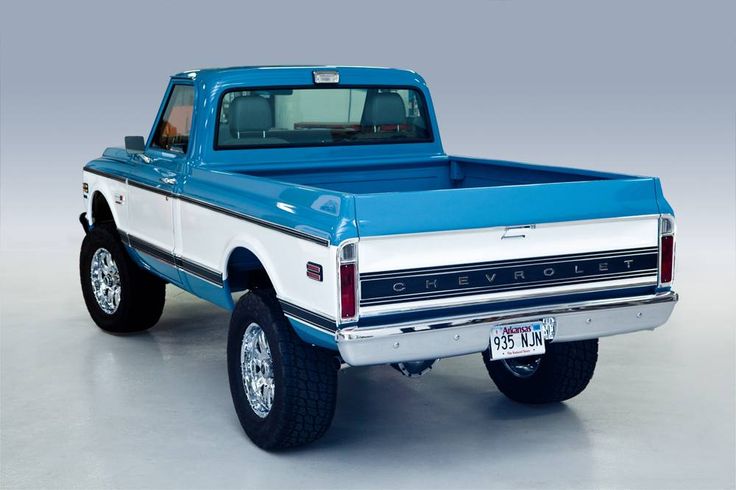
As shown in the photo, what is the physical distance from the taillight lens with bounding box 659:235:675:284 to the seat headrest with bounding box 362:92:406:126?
89.4 inches

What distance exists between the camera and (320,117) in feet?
22.9

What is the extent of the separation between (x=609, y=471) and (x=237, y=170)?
2.73 meters

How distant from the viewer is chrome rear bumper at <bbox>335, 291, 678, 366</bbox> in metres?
4.79

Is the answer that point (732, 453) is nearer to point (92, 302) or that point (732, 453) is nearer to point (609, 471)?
point (609, 471)

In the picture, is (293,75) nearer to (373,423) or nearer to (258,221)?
(258,221)

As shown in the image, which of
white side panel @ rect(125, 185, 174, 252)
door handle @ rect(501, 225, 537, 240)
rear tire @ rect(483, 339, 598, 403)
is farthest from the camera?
white side panel @ rect(125, 185, 174, 252)

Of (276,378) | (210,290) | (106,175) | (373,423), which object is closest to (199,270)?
(210,290)

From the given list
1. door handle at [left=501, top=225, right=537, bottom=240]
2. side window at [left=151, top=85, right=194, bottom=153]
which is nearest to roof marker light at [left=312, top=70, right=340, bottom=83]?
side window at [left=151, top=85, right=194, bottom=153]

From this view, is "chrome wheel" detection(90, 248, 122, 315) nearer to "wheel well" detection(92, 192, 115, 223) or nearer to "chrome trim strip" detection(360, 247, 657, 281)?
"wheel well" detection(92, 192, 115, 223)

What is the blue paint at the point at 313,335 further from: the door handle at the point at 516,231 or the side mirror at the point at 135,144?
the side mirror at the point at 135,144

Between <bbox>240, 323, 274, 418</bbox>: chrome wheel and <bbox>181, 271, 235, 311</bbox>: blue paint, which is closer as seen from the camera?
<bbox>240, 323, 274, 418</bbox>: chrome wheel

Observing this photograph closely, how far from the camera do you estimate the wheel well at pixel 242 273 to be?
5.93 meters

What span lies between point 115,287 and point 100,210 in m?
0.65

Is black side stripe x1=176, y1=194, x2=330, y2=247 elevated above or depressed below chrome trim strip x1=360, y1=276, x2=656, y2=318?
above
